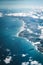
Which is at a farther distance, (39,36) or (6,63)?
(39,36)

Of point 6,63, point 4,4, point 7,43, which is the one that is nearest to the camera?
point 6,63

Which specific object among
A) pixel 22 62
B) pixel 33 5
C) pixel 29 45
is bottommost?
pixel 22 62

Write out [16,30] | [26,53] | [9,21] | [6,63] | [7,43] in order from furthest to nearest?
[9,21]
[16,30]
[7,43]
[26,53]
[6,63]

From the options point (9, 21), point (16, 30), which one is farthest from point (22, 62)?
point (9, 21)

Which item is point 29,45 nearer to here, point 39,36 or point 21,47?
point 21,47

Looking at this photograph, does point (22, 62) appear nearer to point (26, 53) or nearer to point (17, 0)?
point (26, 53)

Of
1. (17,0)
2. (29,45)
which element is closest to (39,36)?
(29,45)

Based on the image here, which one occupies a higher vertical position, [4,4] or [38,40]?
[4,4]
